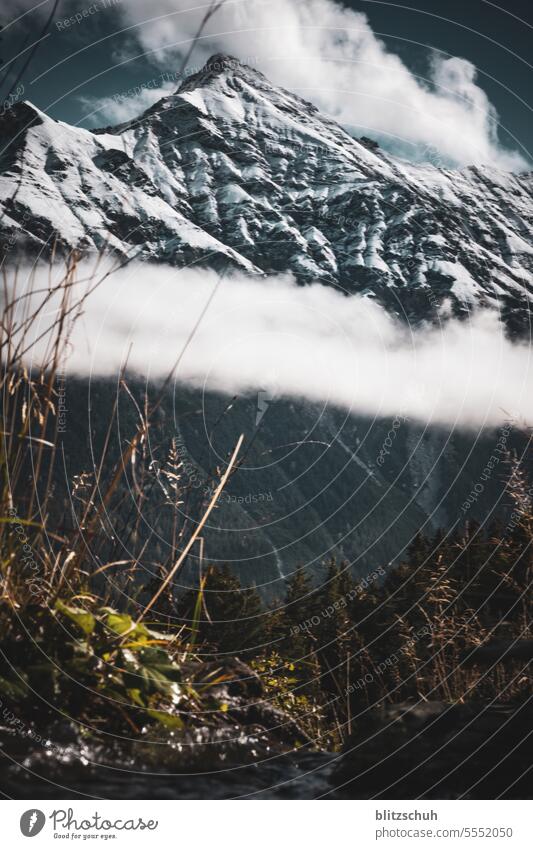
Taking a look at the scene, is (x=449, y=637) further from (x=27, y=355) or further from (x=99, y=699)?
(x=27, y=355)

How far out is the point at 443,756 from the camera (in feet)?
5.80

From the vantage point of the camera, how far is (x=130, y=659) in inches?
79.7

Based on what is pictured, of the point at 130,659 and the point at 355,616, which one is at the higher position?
the point at 130,659

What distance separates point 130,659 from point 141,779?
41 centimetres

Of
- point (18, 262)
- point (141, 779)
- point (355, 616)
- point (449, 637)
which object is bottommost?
point (355, 616)

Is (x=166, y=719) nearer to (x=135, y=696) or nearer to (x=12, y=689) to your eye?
(x=135, y=696)

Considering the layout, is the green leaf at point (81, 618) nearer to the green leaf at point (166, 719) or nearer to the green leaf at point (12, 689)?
the green leaf at point (12, 689)

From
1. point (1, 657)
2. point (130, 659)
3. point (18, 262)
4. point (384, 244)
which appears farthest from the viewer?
point (384, 244)

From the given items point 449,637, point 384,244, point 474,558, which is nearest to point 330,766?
point 449,637

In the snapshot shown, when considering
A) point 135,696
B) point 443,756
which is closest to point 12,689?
point 135,696

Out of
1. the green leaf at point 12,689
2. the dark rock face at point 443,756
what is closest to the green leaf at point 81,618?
the green leaf at point 12,689

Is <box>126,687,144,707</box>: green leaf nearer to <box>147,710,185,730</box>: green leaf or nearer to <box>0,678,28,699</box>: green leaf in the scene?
<box>147,710,185,730</box>: green leaf

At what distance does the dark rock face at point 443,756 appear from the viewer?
1.72 m

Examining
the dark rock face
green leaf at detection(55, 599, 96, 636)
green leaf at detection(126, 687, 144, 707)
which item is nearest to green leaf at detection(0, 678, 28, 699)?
green leaf at detection(55, 599, 96, 636)
